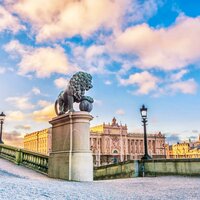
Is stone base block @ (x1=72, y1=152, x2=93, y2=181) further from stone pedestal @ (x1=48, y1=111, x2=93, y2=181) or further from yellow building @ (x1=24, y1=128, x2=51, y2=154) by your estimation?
yellow building @ (x1=24, y1=128, x2=51, y2=154)

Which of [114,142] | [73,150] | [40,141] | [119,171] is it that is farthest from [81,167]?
[40,141]

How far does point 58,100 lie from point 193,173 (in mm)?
6681

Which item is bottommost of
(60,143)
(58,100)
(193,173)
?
(193,173)

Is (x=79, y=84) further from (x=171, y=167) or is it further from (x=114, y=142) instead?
(x=114, y=142)

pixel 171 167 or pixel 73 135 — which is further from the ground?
pixel 73 135

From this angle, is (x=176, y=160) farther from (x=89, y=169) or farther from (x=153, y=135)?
(x=153, y=135)

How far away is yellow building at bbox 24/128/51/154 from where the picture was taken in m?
132

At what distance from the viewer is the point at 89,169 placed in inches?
394

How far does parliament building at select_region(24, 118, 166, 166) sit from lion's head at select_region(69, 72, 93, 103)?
120037 millimetres

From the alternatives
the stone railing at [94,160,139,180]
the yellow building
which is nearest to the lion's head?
the stone railing at [94,160,139,180]

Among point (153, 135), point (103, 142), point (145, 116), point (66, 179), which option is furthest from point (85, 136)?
point (153, 135)

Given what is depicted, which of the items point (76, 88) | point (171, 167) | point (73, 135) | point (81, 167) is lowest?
point (171, 167)

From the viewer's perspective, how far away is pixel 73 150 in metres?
10.0

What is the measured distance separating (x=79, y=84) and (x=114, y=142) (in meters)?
134
